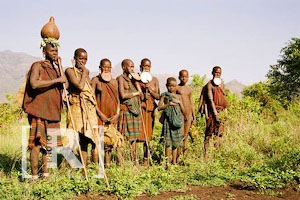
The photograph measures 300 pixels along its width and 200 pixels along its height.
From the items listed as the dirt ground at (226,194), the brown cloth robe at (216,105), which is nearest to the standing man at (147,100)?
the brown cloth robe at (216,105)

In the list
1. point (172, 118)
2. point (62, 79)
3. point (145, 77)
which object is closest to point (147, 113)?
point (172, 118)

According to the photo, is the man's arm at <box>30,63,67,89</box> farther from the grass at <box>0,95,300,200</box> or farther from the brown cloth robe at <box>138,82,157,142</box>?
the brown cloth robe at <box>138,82,157,142</box>

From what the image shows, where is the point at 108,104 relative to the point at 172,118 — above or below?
above

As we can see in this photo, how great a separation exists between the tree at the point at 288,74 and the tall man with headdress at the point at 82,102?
1858 centimetres

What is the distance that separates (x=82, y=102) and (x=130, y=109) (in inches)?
60.4

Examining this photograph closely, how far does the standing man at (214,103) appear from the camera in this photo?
271 inches

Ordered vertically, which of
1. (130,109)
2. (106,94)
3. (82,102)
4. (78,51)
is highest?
(78,51)

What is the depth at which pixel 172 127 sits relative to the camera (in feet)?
20.6

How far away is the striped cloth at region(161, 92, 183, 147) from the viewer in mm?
6207

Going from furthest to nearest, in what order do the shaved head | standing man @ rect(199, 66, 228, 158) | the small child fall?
standing man @ rect(199, 66, 228, 158), the small child, the shaved head

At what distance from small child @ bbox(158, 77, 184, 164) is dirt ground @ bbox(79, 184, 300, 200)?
4.82 feet

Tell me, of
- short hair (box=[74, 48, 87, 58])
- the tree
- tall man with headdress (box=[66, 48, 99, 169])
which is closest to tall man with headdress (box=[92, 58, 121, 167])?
tall man with headdress (box=[66, 48, 99, 169])

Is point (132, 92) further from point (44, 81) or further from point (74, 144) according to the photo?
point (44, 81)

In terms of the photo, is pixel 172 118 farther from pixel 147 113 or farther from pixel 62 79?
pixel 62 79
